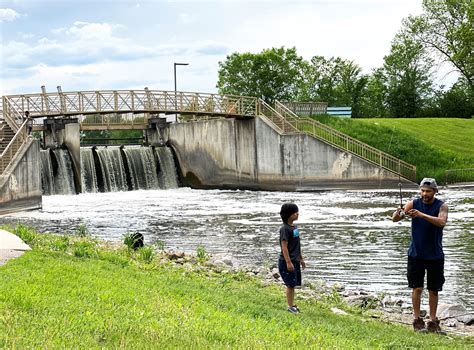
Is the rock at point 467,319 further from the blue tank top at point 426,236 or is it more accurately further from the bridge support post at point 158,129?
the bridge support post at point 158,129

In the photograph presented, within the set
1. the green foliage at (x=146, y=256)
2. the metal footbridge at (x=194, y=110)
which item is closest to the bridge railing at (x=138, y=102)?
the metal footbridge at (x=194, y=110)

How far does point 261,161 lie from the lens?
141 feet

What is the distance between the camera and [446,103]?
68.9m

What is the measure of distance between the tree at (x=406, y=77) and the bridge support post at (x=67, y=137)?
37.9 m

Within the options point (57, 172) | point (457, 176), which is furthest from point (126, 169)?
point (457, 176)

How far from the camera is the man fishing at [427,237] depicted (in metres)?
9.27

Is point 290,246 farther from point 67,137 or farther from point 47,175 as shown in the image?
point 67,137

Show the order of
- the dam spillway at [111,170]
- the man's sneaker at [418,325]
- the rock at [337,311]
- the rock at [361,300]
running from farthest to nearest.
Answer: the dam spillway at [111,170] < the rock at [361,300] < the rock at [337,311] < the man's sneaker at [418,325]

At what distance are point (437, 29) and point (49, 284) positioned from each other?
206 feet

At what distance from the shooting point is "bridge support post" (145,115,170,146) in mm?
51156

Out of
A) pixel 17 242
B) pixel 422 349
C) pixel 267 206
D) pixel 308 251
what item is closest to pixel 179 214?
pixel 267 206

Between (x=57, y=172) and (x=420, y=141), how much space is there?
22937 millimetres

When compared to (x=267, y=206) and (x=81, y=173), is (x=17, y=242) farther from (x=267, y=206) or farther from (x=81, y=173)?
(x=81, y=173)

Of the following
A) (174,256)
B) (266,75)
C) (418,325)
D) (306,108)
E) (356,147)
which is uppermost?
(266,75)
